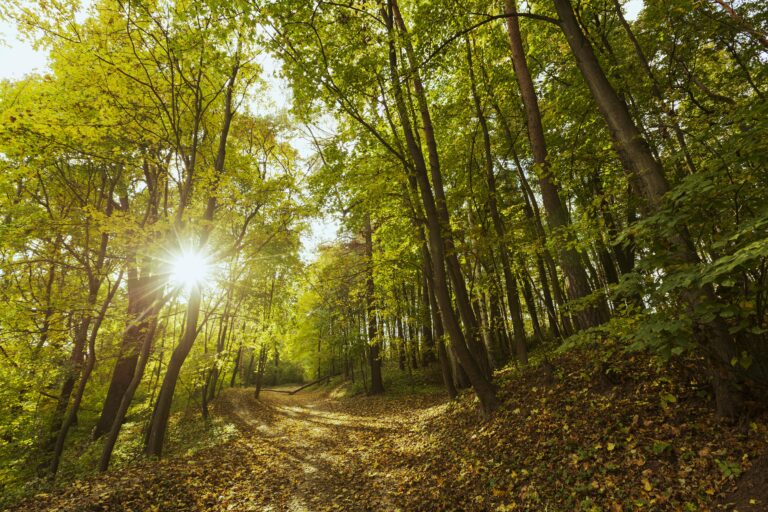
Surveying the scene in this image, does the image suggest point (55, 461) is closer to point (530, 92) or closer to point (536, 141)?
point (536, 141)

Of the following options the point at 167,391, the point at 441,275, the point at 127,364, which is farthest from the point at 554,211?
the point at 127,364

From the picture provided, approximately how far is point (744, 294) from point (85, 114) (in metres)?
13.0

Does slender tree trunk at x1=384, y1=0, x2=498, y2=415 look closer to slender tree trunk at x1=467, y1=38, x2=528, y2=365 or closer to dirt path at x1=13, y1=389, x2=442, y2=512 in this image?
slender tree trunk at x1=467, y1=38, x2=528, y2=365

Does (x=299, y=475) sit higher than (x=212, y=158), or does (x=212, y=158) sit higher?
(x=212, y=158)

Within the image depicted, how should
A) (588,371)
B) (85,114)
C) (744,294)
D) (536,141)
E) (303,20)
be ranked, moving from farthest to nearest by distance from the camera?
(85,114), (536,141), (303,20), (588,371), (744,294)

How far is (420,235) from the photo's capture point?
1020cm

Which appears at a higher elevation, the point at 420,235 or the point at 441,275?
the point at 420,235

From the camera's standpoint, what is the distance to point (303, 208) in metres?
11.0

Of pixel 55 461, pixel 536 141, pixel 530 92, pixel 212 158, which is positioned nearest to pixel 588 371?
pixel 536 141

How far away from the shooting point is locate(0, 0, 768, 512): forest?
376 centimetres

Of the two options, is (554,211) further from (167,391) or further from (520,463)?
(167,391)

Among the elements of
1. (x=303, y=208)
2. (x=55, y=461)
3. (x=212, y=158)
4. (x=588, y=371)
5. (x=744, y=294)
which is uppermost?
(x=212, y=158)

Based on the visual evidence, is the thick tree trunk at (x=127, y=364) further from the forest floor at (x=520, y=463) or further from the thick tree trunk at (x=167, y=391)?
the forest floor at (x=520, y=463)

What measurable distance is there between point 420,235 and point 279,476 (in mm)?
7290
